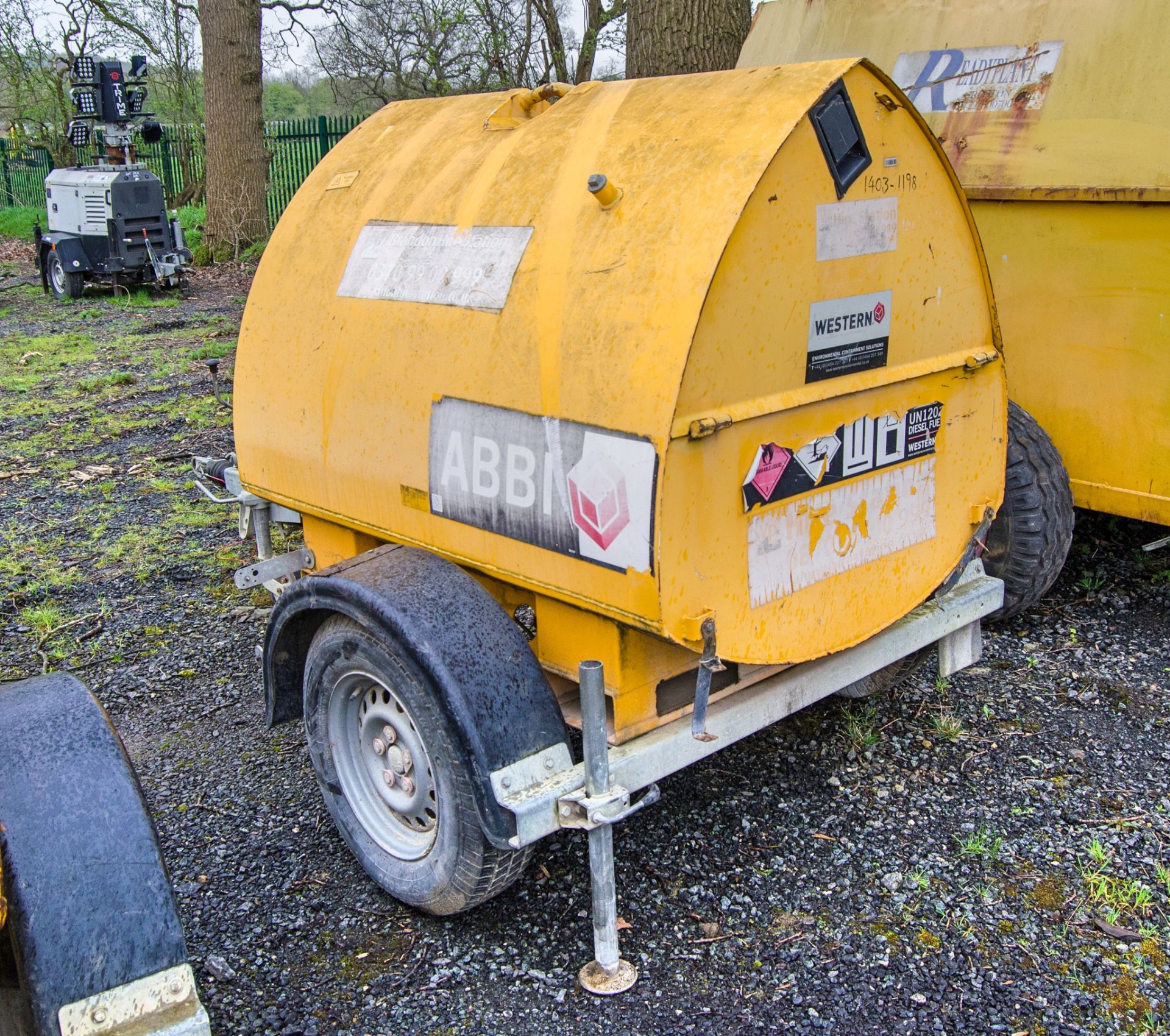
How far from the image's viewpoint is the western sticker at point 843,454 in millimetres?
2693

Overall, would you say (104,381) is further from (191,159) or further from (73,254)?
(191,159)

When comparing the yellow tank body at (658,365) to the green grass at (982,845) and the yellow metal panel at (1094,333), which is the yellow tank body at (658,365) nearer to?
the green grass at (982,845)

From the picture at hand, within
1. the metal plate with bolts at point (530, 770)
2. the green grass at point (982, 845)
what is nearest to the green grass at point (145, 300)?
the metal plate with bolts at point (530, 770)

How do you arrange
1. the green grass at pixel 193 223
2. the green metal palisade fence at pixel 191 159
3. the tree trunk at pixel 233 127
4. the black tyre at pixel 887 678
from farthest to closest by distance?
the green metal palisade fence at pixel 191 159 < the green grass at pixel 193 223 < the tree trunk at pixel 233 127 < the black tyre at pixel 887 678

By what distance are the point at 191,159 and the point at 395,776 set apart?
22.4m

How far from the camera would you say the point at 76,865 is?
6.24ft

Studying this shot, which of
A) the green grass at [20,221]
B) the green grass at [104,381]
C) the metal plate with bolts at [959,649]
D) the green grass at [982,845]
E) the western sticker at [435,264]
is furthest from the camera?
the green grass at [20,221]

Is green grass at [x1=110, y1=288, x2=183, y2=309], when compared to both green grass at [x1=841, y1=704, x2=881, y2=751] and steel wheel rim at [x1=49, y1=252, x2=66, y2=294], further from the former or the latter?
green grass at [x1=841, y1=704, x2=881, y2=751]

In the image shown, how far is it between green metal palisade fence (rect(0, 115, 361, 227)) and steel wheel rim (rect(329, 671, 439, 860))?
43.9ft

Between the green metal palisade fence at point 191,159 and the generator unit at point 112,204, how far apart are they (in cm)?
146

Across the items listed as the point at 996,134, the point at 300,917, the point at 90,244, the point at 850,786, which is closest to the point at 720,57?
the point at 996,134

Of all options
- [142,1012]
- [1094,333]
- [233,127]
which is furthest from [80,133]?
[142,1012]

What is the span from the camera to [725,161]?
2.50 meters

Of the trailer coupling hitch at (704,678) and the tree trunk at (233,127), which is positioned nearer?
the trailer coupling hitch at (704,678)
